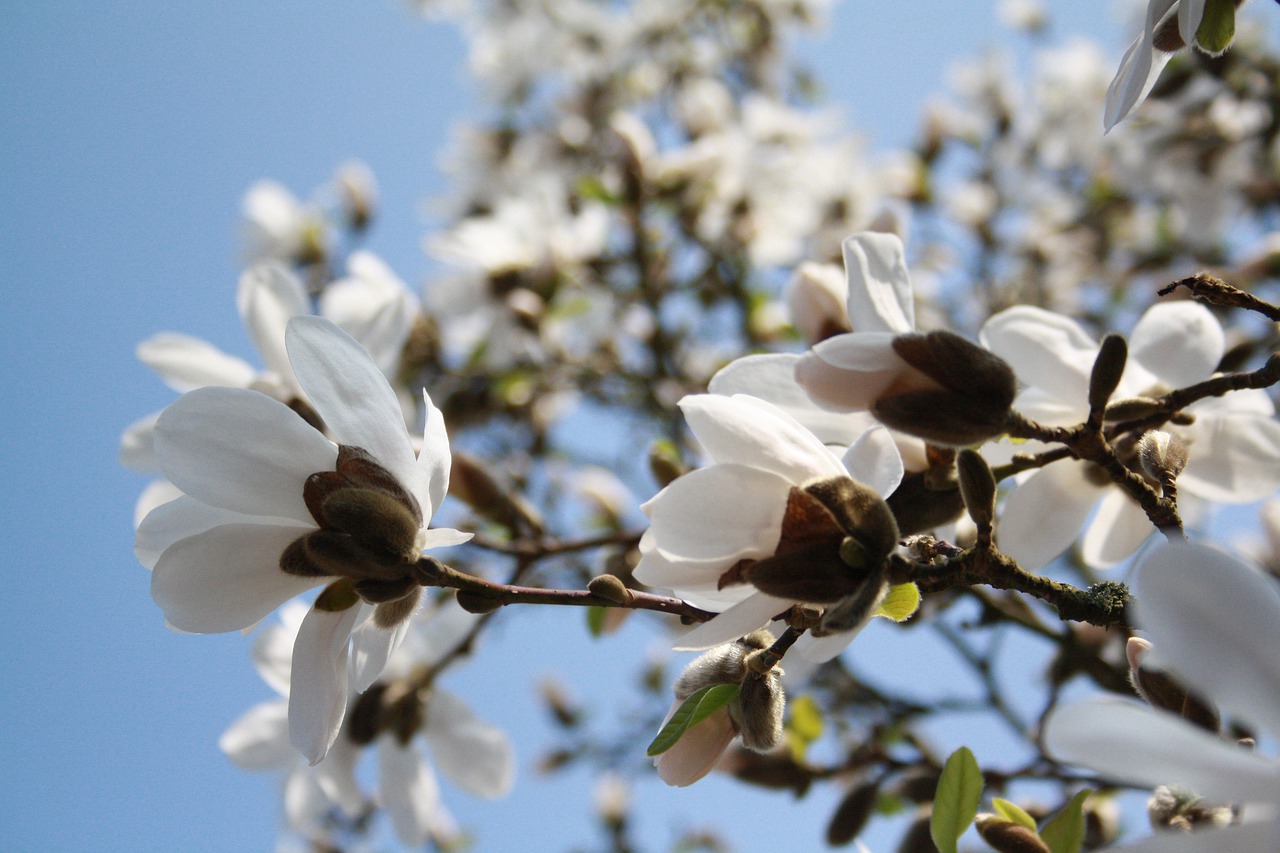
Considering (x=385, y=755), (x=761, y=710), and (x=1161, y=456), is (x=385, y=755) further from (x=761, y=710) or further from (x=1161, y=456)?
(x=1161, y=456)

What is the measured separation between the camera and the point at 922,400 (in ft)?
1.42

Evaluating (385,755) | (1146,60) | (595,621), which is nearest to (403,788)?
(385,755)

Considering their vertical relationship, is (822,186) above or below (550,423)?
above

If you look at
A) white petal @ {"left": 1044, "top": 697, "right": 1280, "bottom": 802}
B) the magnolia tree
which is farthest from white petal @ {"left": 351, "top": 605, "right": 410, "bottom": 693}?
white petal @ {"left": 1044, "top": 697, "right": 1280, "bottom": 802}

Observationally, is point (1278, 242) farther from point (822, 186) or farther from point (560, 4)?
point (560, 4)

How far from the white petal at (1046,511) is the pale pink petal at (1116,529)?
26 mm

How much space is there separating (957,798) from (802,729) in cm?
39

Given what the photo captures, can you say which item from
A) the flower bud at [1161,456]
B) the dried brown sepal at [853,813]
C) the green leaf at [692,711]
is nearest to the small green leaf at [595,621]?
the dried brown sepal at [853,813]

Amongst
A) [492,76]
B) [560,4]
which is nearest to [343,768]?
[492,76]

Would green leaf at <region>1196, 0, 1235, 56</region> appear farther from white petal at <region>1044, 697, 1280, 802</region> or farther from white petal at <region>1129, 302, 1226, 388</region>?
white petal at <region>1044, 697, 1280, 802</region>

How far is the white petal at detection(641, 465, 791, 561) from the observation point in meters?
0.41

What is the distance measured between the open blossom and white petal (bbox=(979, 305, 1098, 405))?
1.16 feet

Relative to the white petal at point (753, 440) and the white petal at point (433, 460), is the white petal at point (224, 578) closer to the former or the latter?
the white petal at point (433, 460)

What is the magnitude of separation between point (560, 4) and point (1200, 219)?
2182mm
